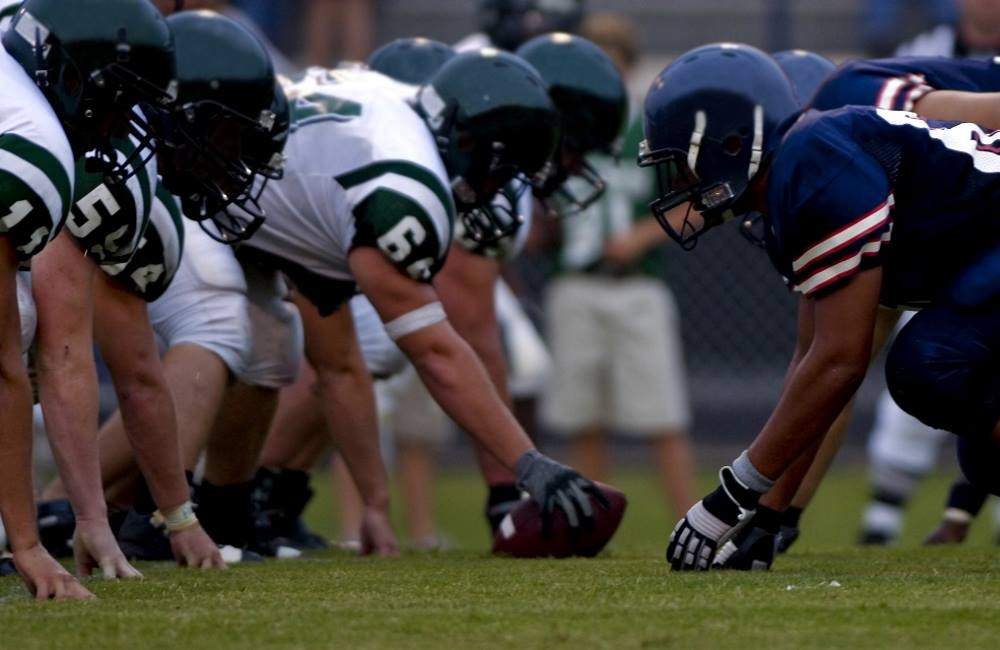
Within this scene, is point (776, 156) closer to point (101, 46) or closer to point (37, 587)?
point (101, 46)

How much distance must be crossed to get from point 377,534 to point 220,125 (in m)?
1.36

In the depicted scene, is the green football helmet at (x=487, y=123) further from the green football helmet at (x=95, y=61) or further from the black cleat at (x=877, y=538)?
the black cleat at (x=877, y=538)

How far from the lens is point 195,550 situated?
4.49 metres

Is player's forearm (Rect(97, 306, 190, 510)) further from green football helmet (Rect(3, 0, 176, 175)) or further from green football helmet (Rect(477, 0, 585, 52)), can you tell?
green football helmet (Rect(477, 0, 585, 52))

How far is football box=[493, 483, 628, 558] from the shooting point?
478 cm

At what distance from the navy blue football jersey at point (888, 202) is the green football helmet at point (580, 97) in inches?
A: 65.7

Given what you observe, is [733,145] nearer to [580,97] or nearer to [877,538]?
[580,97]

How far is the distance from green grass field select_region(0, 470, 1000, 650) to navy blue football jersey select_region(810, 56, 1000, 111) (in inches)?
48.2

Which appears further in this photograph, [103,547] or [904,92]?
[904,92]

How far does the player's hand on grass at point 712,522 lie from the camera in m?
4.13

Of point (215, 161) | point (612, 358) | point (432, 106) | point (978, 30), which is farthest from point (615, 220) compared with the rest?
point (215, 161)

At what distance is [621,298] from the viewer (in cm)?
862

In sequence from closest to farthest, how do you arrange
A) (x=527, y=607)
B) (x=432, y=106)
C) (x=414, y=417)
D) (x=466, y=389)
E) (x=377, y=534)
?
1. (x=527, y=607)
2. (x=466, y=389)
3. (x=432, y=106)
4. (x=377, y=534)
5. (x=414, y=417)

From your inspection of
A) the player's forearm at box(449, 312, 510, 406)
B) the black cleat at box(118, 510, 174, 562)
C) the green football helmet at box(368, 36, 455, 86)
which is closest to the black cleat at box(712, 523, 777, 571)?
the black cleat at box(118, 510, 174, 562)
